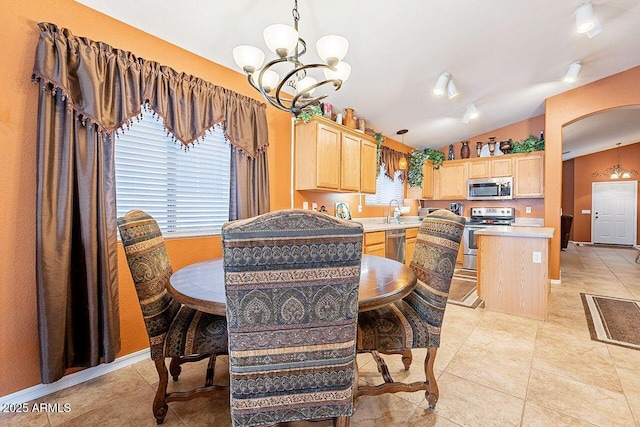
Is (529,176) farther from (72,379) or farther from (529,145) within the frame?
(72,379)

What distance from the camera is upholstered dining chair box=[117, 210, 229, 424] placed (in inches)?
53.3

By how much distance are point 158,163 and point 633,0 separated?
4.32m

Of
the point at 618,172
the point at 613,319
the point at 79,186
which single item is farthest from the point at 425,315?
the point at 618,172

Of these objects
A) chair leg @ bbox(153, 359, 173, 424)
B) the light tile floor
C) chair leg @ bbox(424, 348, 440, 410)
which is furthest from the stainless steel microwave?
chair leg @ bbox(153, 359, 173, 424)

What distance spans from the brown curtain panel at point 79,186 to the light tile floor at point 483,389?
27cm

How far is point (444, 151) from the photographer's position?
5.96 m

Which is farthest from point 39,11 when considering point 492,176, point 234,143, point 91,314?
point 492,176

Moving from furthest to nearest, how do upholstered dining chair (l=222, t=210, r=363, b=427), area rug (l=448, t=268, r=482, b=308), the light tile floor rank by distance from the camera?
area rug (l=448, t=268, r=482, b=308)
the light tile floor
upholstered dining chair (l=222, t=210, r=363, b=427)

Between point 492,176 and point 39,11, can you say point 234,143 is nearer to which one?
point 39,11

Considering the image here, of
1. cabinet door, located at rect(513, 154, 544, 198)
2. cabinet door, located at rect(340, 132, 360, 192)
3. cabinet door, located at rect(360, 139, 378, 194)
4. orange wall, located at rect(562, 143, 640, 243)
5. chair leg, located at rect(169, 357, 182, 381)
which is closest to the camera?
chair leg, located at rect(169, 357, 182, 381)

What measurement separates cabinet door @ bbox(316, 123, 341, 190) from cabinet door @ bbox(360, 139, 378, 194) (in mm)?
575

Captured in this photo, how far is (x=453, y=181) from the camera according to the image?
559 centimetres

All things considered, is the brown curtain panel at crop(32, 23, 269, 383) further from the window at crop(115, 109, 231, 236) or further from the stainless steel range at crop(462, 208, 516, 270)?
the stainless steel range at crop(462, 208, 516, 270)

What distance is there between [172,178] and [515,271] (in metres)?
3.51
